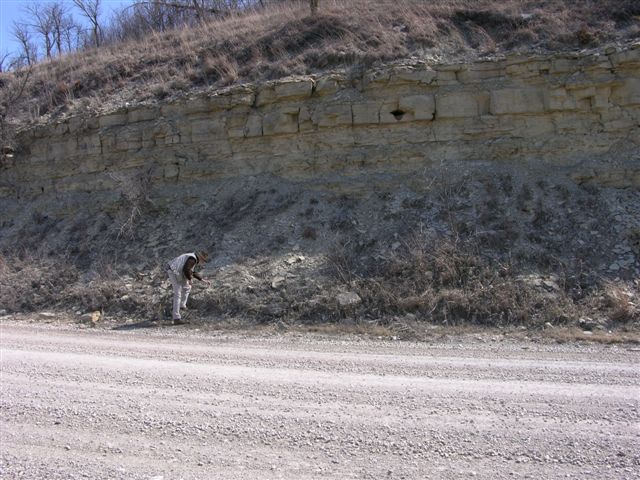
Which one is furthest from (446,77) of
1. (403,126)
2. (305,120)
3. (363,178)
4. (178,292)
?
(178,292)

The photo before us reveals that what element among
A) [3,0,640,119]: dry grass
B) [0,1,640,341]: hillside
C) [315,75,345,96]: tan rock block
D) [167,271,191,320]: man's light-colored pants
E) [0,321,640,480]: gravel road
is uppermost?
[3,0,640,119]: dry grass

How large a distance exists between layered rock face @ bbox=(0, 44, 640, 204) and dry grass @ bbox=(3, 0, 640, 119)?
91cm

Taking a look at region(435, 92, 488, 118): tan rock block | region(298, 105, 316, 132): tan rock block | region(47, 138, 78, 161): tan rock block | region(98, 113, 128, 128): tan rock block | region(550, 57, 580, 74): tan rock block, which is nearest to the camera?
region(550, 57, 580, 74): tan rock block

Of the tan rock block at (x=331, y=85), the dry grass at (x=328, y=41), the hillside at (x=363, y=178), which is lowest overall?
the hillside at (x=363, y=178)

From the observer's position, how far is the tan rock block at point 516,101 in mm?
11867

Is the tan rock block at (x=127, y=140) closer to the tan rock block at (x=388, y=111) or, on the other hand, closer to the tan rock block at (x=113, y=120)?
the tan rock block at (x=113, y=120)

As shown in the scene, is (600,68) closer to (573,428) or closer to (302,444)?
(573,428)

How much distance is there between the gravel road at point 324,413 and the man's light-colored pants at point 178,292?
235 centimetres

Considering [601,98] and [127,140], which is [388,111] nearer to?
[601,98]

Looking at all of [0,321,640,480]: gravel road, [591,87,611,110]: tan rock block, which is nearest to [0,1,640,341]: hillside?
[591,87,611,110]: tan rock block

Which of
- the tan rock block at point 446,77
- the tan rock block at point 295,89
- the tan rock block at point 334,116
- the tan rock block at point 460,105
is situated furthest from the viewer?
the tan rock block at point 295,89

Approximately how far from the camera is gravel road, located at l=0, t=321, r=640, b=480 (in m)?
3.76

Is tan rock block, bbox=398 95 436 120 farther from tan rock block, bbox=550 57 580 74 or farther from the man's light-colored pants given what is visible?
the man's light-colored pants

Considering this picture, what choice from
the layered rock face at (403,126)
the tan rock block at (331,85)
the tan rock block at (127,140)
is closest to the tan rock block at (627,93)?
the layered rock face at (403,126)
